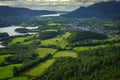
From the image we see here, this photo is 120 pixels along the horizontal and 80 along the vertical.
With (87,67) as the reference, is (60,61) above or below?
below

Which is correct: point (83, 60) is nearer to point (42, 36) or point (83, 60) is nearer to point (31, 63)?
point (31, 63)

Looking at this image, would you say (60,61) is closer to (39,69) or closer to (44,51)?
(39,69)

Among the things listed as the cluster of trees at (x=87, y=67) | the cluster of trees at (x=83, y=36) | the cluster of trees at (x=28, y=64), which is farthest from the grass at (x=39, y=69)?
the cluster of trees at (x=83, y=36)

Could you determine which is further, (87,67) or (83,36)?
(83,36)

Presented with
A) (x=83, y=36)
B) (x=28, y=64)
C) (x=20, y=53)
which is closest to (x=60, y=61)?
(x=28, y=64)

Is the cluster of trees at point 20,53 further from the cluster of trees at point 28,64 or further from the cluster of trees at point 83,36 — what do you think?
A: the cluster of trees at point 83,36
